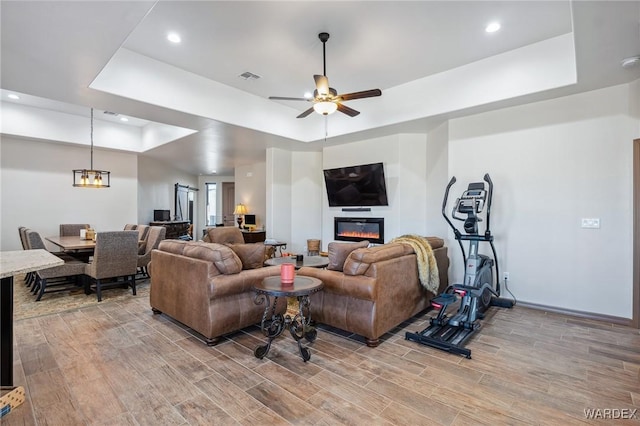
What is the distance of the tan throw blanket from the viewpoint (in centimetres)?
361

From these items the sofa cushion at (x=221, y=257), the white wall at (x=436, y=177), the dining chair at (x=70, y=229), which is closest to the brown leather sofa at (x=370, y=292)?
the sofa cushion at (x=221, y=257)

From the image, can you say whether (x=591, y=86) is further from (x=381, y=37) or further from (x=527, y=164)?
(x=381, y=37)

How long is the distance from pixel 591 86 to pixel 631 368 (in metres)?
3.11

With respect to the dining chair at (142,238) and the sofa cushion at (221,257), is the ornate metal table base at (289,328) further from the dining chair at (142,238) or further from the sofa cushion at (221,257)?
the dining chair at (142,238)

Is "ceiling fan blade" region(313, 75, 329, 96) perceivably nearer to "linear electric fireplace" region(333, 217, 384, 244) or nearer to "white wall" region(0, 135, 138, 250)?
"linear electric fireplace" region(333, 217, 384, 244)

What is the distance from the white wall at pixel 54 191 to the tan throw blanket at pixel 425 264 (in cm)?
733

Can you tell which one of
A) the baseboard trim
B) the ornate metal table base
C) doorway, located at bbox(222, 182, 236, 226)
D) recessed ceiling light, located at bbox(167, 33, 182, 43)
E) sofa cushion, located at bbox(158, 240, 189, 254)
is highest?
recessed ceiling light, located at bbox(167, 33, 182, 43)

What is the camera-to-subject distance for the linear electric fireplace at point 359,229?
6043mm

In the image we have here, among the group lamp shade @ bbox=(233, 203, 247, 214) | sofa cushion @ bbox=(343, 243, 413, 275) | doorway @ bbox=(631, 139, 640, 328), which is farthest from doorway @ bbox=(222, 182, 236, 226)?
doorway @ bbox=(631, 139, 640, 328)

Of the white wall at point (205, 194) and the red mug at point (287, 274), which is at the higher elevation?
the white wall at point (205, 194)

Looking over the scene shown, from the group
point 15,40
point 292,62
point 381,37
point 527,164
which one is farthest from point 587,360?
point 15,40

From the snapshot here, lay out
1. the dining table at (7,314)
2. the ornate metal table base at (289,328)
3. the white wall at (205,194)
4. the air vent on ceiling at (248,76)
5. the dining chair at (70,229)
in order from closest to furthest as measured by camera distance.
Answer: the dining table at (7,314) < the ornate metal table base at (289,328) < the air vent on ceiling at (248,76) < the dining chair at (70,229) < the white wall at (205,194)

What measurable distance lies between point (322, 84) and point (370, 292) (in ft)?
7.50

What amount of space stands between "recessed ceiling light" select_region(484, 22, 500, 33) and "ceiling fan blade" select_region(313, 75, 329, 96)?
6.25ft
